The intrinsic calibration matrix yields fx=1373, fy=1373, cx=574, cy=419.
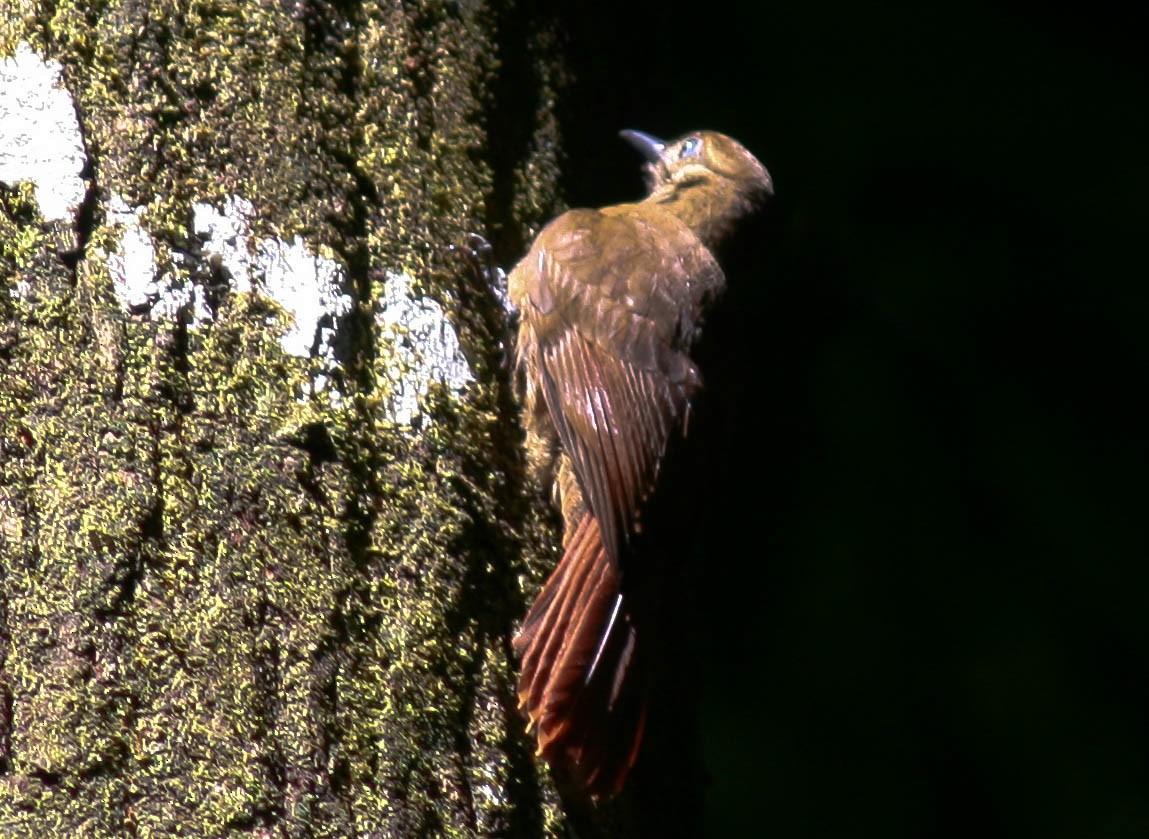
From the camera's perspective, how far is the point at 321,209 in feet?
6.13

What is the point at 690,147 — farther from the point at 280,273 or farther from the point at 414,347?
the point at 280,273

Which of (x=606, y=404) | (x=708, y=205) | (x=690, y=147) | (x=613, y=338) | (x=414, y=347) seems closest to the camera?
(x=414, y=347)

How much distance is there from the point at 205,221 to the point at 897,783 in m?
2.31

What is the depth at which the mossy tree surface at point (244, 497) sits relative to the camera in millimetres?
1538

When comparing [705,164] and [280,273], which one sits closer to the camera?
[280,273]

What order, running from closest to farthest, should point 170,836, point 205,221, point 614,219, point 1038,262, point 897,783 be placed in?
1. point 170,836
2. point 205,221
3. point 614,219
4. point 897,783
5. point 1038,262

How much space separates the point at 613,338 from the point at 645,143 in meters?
0.69

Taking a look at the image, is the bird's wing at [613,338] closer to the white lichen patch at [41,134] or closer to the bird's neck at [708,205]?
the bird's neck at [708,205]

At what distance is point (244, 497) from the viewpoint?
5.45ft

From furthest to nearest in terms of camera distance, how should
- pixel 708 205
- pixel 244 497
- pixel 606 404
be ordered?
pixel 708 205 → pixel 606 404 → pixel 244 497

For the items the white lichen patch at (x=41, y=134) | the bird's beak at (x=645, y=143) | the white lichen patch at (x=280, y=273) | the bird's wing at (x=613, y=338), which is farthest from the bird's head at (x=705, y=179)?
the white lichen patch at (x=41, y=134)

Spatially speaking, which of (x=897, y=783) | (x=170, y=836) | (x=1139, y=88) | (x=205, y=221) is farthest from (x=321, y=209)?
(x=1139, y=88)

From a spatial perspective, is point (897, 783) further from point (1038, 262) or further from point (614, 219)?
point (614, 219)

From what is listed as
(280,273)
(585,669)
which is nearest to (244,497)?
(280,273)
